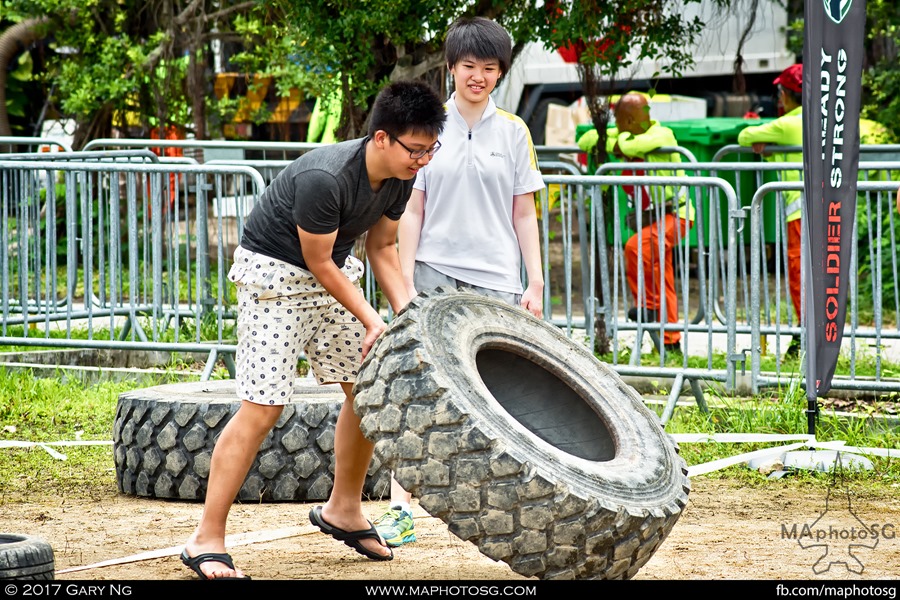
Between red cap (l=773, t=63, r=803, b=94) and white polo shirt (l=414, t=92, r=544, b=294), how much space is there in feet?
16.6

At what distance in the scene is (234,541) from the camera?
4668mm

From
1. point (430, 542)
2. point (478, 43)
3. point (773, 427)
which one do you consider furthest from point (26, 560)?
point (773, 427)

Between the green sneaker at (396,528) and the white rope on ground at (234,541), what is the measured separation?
373 millimetres

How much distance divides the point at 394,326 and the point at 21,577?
1.31m

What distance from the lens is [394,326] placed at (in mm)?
3936

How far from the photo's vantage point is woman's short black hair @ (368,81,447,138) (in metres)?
3.94

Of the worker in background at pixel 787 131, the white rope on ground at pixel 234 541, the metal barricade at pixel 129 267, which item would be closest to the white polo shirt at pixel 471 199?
the white rope on ground at pixel 234 541

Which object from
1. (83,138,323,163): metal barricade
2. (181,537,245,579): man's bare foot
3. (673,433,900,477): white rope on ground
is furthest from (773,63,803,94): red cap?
(181,537,245,579): man's bare foot

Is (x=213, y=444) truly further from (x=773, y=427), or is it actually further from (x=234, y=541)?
(x=773, y=427)

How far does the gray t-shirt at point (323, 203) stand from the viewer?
3.99 meters

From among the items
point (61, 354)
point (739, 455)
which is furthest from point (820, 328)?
point (61, 354)

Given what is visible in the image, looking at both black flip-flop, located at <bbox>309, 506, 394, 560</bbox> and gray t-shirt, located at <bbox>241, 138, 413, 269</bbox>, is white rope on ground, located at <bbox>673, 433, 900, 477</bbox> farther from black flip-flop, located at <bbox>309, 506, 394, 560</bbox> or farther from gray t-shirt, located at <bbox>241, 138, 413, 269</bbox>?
gray t-shirt, located at <bbox>241, 138, 413, 269</bbox>

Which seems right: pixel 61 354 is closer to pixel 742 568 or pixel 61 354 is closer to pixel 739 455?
pixel 739 455

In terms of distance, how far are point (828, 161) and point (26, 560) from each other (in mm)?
4119
